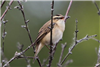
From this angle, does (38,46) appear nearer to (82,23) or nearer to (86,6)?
(82,23)

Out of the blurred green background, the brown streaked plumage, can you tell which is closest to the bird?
the brown streaked plumage

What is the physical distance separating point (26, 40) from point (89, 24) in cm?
238

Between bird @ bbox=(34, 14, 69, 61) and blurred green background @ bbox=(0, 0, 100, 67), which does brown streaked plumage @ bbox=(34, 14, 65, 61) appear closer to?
bird @ bbox=(34, 14, 69, 61)

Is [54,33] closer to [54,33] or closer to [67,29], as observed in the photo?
[54,33]

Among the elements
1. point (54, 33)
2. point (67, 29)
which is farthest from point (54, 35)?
point (67, 29)

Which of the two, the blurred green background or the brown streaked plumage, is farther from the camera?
the blurred green background

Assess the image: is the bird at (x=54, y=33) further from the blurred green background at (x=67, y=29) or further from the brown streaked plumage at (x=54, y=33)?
the blurred green background at (x=67, y=29)

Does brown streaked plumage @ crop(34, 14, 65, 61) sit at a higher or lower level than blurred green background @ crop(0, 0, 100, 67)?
higher

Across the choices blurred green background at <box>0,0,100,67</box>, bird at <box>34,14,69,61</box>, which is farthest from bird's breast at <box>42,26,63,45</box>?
blurred green background at <box>0,0,100,67</box>

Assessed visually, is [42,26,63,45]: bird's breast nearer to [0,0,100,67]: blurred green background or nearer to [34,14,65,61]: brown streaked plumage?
[34,14,65,61]: brown streaked plumage

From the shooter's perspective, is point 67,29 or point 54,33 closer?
point 54,33

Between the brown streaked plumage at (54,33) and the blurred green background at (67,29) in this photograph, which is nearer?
the brown streaked plumage at (54,33)

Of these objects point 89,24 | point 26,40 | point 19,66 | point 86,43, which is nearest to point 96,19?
point 89,24

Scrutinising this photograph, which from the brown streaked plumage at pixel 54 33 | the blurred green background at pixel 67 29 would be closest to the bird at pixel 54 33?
the brown streaked plumage at pixel 54 33
